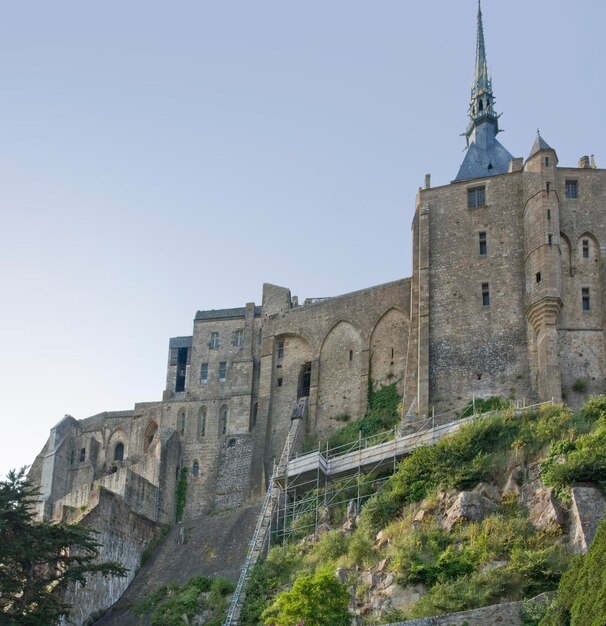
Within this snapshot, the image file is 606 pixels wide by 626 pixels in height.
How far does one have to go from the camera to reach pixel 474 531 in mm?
36031

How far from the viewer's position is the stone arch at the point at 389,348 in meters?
52.6

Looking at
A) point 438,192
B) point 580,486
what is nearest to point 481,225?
point 438,192

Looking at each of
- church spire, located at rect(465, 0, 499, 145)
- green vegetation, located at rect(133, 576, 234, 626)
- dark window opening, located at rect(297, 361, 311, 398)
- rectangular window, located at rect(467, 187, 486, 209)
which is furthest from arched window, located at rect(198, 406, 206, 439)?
church spire, located at rect(465, 0, 499, 145)

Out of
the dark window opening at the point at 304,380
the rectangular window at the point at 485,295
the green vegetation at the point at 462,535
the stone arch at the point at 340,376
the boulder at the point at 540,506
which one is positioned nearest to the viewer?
the green vegetation at the point at 462,535

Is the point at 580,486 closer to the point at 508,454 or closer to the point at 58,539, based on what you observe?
the point at 508,454

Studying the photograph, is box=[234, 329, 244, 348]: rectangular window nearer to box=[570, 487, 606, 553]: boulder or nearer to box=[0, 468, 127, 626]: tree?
box=[0, 468, 127, 626]: tree

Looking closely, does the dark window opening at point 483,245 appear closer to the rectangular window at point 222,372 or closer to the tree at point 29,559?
the rectangular window at point 222,372

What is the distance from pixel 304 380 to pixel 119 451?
471 inches

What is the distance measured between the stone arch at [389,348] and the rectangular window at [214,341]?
1009 cm

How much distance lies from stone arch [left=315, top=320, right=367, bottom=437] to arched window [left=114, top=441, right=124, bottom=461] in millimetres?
12825

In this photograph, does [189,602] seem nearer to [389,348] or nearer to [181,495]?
[181,495]

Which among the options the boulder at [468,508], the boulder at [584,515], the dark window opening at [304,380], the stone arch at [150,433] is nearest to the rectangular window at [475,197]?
the dark window opening at [304,380]

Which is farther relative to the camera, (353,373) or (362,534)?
(353,373)

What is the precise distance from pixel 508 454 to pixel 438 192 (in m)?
16.7
